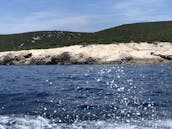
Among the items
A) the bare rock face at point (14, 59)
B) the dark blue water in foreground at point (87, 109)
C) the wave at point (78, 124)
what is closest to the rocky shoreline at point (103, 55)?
the bare rock face at point (14, 59)

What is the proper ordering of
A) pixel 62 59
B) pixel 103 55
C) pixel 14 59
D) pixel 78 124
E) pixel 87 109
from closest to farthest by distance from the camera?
pixel 78 124 < pixel 87 109 < pixel 103 55 < pixel 62 59 < pixel 14 59

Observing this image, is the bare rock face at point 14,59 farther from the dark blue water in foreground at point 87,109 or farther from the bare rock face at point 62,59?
the dark blue water in foreground at point 87,109

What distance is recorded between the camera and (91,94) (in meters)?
47.3

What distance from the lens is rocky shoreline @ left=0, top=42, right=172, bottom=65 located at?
136000 mm

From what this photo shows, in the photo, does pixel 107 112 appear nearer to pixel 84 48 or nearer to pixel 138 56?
pixel 138 56

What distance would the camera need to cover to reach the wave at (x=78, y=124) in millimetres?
28578

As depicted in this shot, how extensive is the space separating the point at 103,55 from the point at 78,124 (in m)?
114

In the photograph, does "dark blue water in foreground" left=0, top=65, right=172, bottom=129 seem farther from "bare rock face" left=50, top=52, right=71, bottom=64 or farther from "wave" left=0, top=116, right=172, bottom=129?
"bare rock face" left=50, top=52, right=71, bottom=64

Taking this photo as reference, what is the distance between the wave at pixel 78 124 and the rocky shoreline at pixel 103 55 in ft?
342

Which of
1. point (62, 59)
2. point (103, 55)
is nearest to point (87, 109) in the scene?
point (103, 55)

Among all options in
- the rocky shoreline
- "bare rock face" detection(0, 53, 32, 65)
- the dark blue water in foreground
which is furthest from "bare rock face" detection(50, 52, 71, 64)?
the dark blue water in foreground

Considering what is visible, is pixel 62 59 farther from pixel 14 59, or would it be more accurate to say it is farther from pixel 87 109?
pixel 87 109

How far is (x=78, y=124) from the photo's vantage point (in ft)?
97.3

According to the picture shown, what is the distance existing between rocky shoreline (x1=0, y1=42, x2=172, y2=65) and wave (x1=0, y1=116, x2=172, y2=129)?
104284 mm
